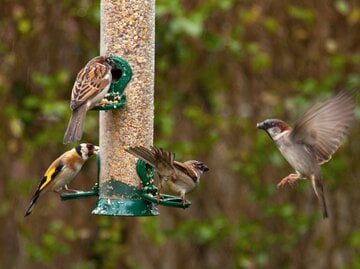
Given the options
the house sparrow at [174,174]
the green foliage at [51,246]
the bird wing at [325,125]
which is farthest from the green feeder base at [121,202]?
the green foliage at [51,246]

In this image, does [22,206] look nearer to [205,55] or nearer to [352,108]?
[205,55]

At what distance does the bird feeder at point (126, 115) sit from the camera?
5.78m

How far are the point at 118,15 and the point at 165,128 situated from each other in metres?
2.60

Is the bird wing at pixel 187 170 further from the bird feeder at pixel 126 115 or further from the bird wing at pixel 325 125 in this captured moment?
the bird wing at pixel 325 125

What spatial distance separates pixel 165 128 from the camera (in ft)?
27.7

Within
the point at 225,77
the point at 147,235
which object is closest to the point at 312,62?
the point at 225,77

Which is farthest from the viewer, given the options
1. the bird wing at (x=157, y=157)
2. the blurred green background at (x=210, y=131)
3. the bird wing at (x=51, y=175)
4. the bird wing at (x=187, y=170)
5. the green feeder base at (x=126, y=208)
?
the blurred green background at (x=210, y=131)

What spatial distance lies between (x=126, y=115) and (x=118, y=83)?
0.65ft

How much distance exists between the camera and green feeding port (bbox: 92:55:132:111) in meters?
5.78

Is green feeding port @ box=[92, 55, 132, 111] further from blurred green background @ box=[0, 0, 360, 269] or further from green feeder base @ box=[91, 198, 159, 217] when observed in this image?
blurred green background @ box=[0, 0, 360, 269]

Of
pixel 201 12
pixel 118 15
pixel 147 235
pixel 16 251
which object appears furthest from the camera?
pixel 16 251

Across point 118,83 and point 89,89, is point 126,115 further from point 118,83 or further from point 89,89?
point 89,89

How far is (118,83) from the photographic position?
585cm

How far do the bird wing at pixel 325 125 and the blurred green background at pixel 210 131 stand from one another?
2.89m
